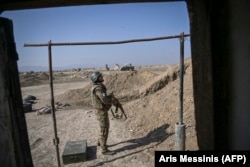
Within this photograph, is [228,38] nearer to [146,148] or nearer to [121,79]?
[146,148]

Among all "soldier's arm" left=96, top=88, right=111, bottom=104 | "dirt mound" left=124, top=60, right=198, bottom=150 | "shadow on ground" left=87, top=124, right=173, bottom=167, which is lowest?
"shadow on ground" left=87, top=124, right=173, bottom=167

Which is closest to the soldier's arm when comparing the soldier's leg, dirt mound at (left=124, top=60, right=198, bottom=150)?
the soldier's leg

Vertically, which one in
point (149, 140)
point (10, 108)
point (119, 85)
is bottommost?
point (149, 140)

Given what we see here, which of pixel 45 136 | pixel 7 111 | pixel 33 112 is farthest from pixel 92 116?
pixel 7 111

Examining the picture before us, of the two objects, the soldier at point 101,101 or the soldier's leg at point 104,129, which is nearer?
the soldier at point 101,101

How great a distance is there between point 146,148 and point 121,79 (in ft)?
30.2

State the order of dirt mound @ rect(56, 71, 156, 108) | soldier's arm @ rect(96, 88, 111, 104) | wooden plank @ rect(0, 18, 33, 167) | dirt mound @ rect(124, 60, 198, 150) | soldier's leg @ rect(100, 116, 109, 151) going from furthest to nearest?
dirt mound @ rect(56, 71, 156, 108) < dirt mound @ rect(124, 60, 198, 150) < soldier's leg @ rect(100, 116, 109, 151) < soldier's arm @ rect(96, 88, 111, 104) < wooden plank @ rect(0, 18, 33, 167)

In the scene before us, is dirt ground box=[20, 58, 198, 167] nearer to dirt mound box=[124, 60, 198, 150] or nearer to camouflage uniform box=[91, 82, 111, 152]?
dirt mound box=[124, 60, 198, 150]

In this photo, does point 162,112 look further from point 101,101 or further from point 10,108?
point 10,108

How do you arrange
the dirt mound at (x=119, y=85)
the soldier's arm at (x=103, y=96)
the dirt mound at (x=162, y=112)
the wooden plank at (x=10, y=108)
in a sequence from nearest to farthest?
the wooden plank at (x=10, y=108)
the soldier's arm at (x=103, y=96)
the dirt mound at (x=162, y=112)
the dirt mound at (x=119, y=85)

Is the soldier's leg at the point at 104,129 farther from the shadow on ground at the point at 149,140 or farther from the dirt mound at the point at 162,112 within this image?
the dirt mound at the point at 162,112

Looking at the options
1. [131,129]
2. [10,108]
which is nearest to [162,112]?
[131,129]

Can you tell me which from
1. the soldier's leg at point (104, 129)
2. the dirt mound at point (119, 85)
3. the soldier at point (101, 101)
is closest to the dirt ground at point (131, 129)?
the soldier's leg at point (104, 129)

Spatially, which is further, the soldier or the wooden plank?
the soldier
